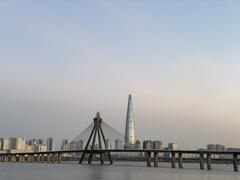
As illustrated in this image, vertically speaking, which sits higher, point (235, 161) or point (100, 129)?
point (100, 129)

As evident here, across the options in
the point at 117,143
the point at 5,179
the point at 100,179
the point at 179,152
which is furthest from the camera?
the point at 117,143

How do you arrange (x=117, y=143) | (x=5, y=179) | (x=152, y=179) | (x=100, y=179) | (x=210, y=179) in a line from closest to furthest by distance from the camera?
(x=5, y=179) → (x=100, y=179) → (x=152, y=179) → (x=210, y=179) → (x=117, y=143)

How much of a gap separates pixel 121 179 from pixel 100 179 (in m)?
3.76

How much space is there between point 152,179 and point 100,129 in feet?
258

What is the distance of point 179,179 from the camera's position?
234 feet

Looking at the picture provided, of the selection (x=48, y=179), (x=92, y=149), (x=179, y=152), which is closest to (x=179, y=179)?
(x=48, y=179)

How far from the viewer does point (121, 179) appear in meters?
65.6

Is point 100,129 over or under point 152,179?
over

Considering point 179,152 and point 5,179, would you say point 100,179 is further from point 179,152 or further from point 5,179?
point 179,152

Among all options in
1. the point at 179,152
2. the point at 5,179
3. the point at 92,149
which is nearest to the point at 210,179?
the point at 5,179

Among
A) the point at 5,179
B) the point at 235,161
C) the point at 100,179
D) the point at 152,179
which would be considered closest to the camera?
the point at 5,179

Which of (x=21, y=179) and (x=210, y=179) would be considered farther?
(x=210, y=179)

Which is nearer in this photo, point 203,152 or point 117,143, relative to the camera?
point 203,152

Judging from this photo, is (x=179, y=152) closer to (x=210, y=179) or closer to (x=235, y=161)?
(x=235, y=161)
